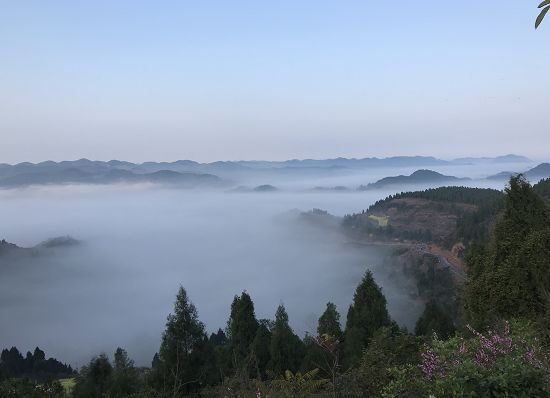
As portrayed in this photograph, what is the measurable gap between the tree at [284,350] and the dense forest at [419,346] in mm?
78

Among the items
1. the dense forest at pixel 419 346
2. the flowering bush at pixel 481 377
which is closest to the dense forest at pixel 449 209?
the dense forest at pixel 419 346

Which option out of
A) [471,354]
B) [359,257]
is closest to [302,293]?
[359,257]

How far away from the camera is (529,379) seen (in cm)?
637

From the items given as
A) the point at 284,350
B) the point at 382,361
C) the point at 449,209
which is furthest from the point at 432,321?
the point at 449,209

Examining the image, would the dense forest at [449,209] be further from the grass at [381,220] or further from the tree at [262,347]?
the tree at [262,347]

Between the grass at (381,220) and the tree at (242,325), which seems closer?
the tree at (242,325)

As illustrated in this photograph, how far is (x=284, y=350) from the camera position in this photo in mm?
32969

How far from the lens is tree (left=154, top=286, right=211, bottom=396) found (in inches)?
1067

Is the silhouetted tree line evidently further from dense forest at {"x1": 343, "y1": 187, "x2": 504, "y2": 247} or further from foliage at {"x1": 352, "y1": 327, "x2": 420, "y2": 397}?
dense forest at {"x1": 343, "y1": 187, "x2": 504, "y2": 247}

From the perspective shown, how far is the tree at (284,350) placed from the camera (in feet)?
107

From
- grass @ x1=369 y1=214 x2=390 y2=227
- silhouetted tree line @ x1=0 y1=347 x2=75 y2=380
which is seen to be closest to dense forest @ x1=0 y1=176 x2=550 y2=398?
silhouetted tree line @ x1=0 y1=347 x2=75 y2=380

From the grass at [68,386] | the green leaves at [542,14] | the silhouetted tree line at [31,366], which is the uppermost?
the green leaves at [542,14]

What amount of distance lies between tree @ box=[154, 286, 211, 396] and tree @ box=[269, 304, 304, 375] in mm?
6118

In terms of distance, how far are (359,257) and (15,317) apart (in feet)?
507
